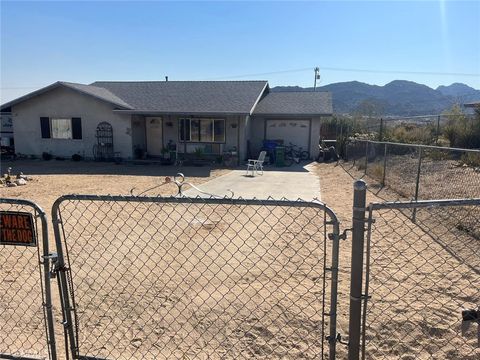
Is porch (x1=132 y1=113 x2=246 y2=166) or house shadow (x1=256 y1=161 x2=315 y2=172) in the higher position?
porch (x1=132 y1=113 x2=246 y2=166)

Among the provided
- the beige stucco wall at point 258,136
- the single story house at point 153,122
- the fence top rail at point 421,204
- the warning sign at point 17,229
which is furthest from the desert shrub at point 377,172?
the warning sign at point 17,229

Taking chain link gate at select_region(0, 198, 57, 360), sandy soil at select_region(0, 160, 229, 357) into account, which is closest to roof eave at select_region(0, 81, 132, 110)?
sandy soil at select_region(0, 160, 229, 357)

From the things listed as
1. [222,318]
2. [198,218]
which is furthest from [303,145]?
[222,318]

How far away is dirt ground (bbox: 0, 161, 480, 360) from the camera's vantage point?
10.4 feet

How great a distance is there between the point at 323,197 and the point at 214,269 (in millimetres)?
5962

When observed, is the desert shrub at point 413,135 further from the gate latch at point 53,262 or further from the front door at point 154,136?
the gate latch at point 53,262

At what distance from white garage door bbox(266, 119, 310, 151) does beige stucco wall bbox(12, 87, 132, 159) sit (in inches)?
313

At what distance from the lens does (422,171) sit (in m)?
13.0

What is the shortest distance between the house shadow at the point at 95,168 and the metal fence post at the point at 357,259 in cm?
1266

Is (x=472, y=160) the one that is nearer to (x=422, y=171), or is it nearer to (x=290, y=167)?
(x=422, y=171)

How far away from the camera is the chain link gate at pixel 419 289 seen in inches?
90.9

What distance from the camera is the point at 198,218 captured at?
750 cm

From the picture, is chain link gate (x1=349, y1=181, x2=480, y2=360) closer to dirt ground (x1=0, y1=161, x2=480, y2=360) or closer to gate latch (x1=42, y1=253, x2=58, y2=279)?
dirt ground (x1=0, y1=161, x2=480, y2=360)

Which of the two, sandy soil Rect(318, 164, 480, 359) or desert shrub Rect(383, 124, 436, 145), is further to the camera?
desert shrub Rect(383, 124, 436, 145)
